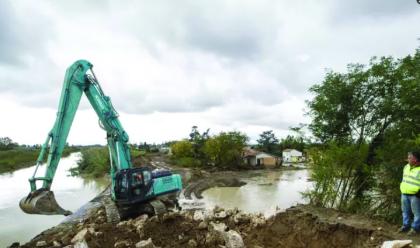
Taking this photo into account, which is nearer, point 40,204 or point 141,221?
point 40,204

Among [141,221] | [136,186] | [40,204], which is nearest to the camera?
[40,204]

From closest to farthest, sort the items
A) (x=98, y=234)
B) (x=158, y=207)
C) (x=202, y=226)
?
(x=98, y=234) < (x=202, y=226) < (x=158, y=207)

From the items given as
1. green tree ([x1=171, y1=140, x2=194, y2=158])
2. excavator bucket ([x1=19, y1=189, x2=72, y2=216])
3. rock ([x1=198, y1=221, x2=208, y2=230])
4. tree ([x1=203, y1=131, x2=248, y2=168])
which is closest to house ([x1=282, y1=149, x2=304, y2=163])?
tree ([x1=203, y1=131, x2=248, y2=168])

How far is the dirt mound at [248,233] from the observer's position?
6551 millimetres

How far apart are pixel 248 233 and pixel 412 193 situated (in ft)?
12.0

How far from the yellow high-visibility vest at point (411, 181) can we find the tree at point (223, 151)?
39.2 meters

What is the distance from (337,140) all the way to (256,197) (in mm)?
10334

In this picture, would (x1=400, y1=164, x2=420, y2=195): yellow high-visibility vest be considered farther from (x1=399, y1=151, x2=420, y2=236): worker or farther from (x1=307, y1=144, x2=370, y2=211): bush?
(x1=307, y1=144, x2=370, y2=211): bush

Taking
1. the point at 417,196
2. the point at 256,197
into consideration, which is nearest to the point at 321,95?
the point at 417,196

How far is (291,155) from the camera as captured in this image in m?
69.3

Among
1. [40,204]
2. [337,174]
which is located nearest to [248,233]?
[337,174]

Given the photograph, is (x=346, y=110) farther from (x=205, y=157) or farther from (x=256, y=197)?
(x=205, y=157)

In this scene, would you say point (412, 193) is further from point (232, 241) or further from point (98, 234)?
point (98, 234)

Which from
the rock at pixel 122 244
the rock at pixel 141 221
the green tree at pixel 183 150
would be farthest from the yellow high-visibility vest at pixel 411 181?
the green tree at pixel 183 150
